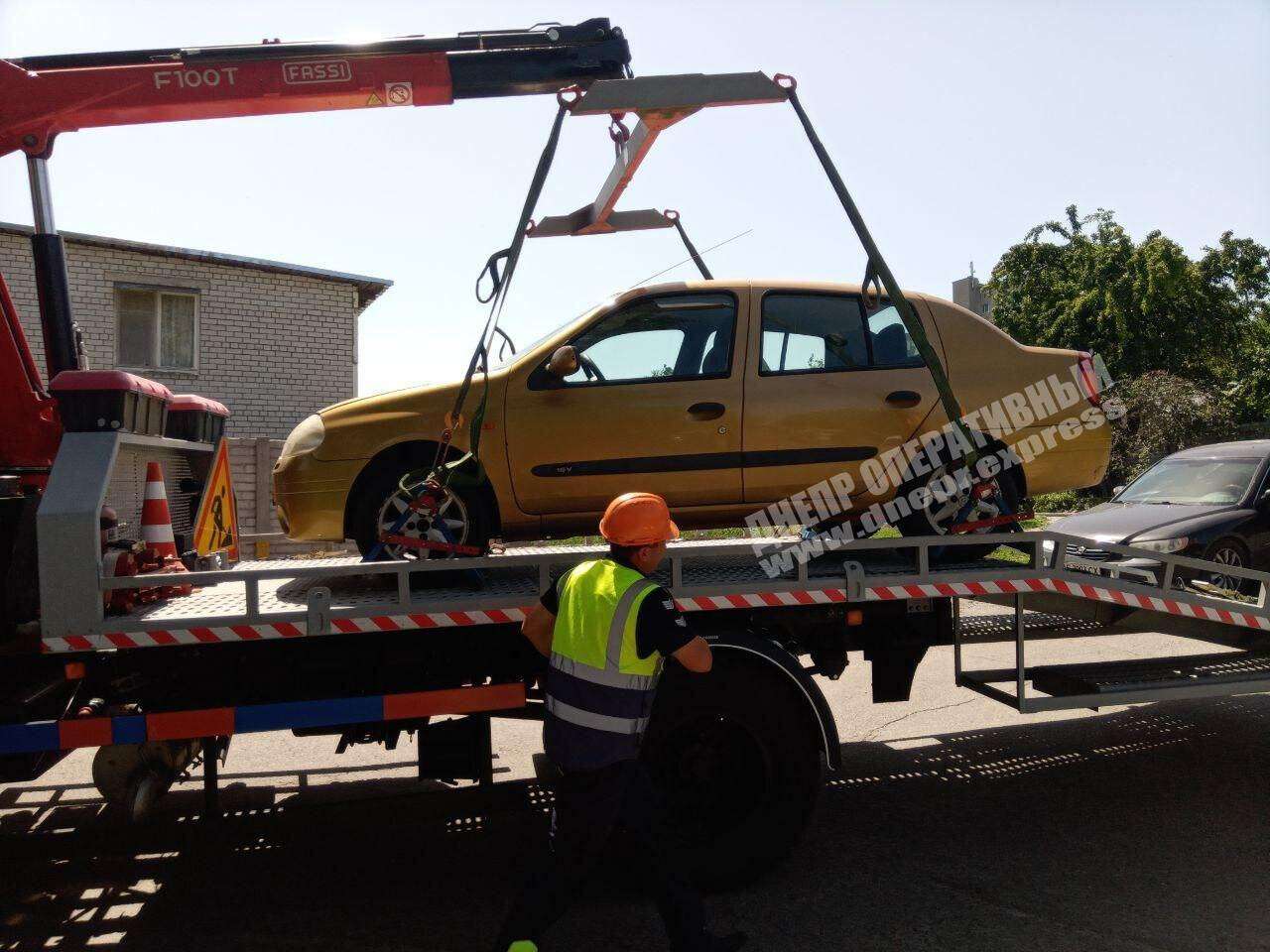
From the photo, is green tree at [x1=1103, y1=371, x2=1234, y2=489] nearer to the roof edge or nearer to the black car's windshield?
the black car's windshield

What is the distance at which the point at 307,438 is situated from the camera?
4.36m

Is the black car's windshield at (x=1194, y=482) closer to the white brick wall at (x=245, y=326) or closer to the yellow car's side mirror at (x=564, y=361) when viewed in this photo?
the yellow car's side mirror at (x=564, y=361)

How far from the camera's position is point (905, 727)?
5922 mm

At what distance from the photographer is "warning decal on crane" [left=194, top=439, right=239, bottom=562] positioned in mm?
4428

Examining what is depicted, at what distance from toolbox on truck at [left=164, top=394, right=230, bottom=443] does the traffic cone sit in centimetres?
42

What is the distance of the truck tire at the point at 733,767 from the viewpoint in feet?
12.1

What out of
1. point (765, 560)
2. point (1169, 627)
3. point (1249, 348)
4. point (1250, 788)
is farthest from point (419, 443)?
point (1249, 348)

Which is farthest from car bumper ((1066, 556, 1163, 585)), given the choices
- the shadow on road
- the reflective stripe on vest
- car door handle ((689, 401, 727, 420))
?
the reflective stripe on vest

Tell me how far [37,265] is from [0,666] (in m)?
1.88

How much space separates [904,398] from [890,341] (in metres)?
0.33

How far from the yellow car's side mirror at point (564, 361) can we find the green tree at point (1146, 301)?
2530cm

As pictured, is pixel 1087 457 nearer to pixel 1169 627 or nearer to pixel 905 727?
pixel 1169 627

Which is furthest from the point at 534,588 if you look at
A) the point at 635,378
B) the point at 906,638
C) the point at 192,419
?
the point at 192,419

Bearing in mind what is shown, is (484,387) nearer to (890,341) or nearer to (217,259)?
(890,341)
